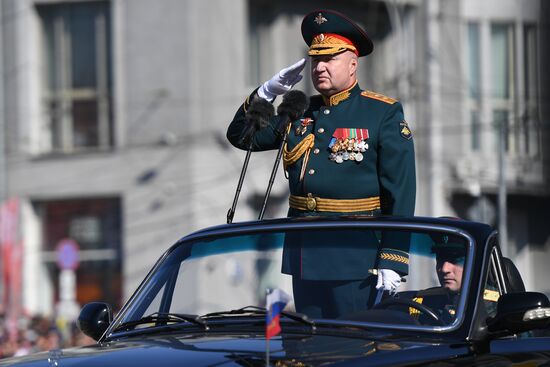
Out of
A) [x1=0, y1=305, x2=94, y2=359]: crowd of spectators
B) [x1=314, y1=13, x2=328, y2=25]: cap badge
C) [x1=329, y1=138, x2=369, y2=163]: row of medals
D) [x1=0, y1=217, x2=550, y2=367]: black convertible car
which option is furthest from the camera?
[x1=0, y1=305, x2=94, y2=359]: crowd of spectators

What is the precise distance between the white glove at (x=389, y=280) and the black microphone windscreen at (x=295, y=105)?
1.38 m

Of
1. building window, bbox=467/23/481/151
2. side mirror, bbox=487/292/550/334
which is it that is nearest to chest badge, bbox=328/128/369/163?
side mirror, bbox=487/292/550/334

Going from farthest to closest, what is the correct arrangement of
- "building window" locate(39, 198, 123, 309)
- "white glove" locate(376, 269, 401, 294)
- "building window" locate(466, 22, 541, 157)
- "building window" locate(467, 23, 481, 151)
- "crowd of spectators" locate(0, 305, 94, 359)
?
"building window" locate(467, 23, 481, 151), "building window" locate(466, 22, 541, 157), "building window" locate(39, 198, 123, 309), "crowd of spectators" locate(0, 305, 94, 359), "white glove" locate(376, 269, 401, 294)

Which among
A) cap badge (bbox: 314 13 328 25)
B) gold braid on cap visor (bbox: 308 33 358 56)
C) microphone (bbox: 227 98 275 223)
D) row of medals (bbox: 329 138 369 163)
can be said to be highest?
cap badge (bbox: 314 13 328 25)

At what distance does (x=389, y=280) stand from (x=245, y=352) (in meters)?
0.90

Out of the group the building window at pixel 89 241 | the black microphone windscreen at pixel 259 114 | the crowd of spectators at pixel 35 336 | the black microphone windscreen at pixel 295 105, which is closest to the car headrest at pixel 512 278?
the black microphone windscreen at pixel 295 105

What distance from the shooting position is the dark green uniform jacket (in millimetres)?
6016

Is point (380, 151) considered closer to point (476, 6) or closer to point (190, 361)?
point (190, 361)

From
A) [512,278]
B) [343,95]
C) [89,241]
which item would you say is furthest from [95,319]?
[89,241]

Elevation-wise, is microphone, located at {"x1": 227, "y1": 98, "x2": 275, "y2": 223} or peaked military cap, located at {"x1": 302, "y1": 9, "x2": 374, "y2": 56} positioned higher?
peaked military cap, located at {"x1": 302, "y1": 9, "x2": 374, "y2": 56}

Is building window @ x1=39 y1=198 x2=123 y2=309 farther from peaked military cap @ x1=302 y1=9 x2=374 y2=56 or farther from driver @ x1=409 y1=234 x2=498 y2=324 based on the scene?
driver @ x1=409 y1=234 x2=498 y2=324

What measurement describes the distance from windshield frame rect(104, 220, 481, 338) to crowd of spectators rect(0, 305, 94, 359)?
9.91 meters

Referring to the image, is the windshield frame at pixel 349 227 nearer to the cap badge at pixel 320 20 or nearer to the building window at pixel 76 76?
the cap badge at pixel 320 20

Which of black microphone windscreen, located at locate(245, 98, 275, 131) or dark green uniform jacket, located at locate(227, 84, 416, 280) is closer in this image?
dark green uniform jacket, located at locate(227, 84, 416, 280)
